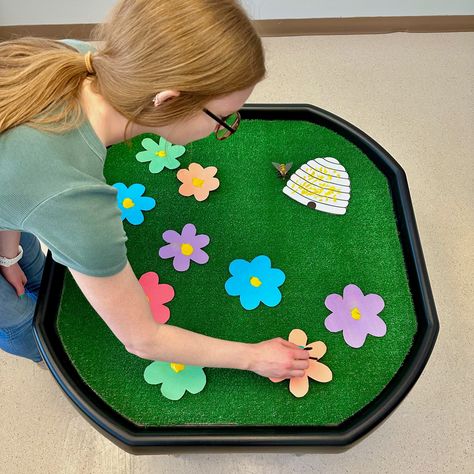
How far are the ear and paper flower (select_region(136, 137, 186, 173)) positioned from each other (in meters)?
0.51

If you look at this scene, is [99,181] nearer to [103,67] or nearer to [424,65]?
[103,67]

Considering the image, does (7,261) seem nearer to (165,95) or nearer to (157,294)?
(157,294)

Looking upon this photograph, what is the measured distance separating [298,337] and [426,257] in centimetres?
87

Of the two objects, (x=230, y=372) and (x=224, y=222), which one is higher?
(x=224, y=222)

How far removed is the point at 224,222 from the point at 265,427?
0.43 metres

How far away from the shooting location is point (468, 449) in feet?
4.33

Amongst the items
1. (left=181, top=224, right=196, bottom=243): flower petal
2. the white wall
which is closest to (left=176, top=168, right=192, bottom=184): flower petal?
(left=181, top=224, right=196, bottom=243): flower petal

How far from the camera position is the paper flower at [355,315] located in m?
0.95

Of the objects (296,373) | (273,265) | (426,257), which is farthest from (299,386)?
(426,257)

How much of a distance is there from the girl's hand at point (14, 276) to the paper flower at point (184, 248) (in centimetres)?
29

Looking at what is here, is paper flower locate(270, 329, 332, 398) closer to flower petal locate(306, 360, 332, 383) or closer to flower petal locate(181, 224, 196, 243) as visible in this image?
flower petal locate(306, 360, 332, 383)

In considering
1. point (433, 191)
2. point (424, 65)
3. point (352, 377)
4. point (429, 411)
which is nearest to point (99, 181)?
point (352, 377)

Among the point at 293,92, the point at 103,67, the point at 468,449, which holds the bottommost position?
the point at 468,449

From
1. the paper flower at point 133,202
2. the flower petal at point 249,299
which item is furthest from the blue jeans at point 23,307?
the flower petal at point 249,299
